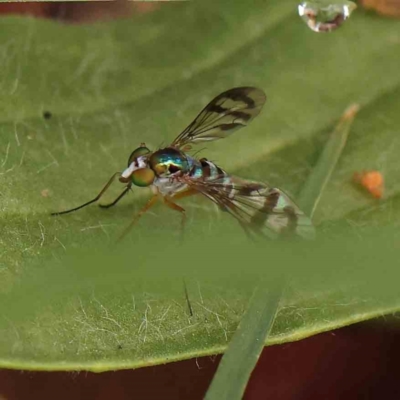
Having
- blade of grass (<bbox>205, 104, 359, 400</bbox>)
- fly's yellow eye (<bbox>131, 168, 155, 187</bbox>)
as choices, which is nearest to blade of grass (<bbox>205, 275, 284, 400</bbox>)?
blade of grass (<bbox>205, 104, 359, 400</bbox>)

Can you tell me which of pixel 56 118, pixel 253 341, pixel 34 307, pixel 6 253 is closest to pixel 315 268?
pixel 34 307

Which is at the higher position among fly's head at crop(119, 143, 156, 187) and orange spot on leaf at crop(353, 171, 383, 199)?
fly's head at crop(119, 143, 156, 187)

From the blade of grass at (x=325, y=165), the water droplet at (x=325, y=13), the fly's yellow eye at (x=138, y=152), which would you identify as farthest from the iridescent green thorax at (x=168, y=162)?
the water droplet at (x=325, y=13)

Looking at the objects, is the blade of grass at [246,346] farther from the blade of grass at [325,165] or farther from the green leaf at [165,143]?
the blade of grass at [325,165]

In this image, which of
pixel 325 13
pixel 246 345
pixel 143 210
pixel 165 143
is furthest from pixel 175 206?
pixel 325 13

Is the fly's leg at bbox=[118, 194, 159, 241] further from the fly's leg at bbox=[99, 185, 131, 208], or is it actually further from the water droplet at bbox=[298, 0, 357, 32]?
the water droplet at bbox=[298, 0, 357, 32]

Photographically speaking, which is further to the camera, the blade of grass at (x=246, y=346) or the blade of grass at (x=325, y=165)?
the blade of grass at (x=325, y=165)
